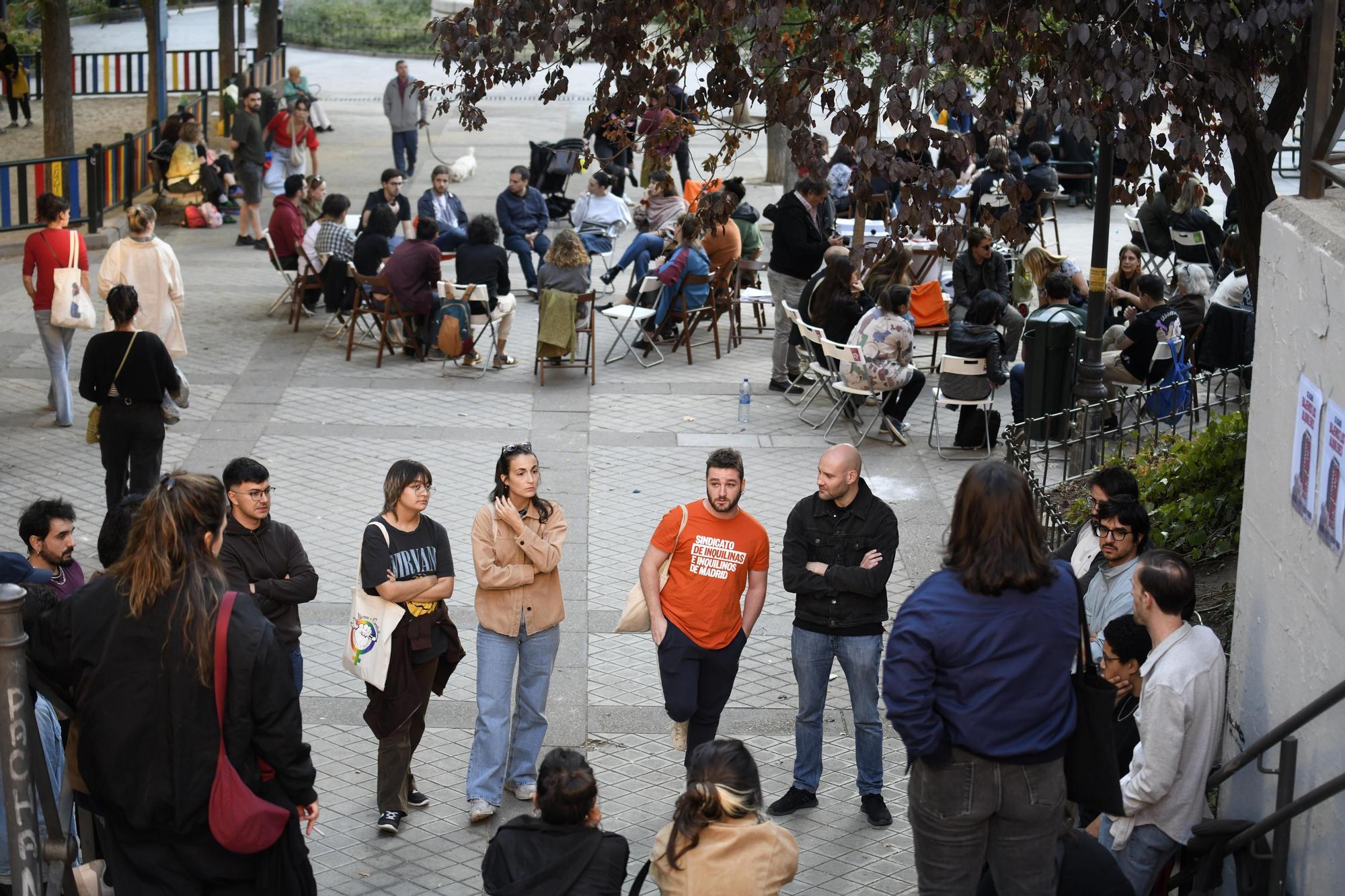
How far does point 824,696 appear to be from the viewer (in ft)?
22.0

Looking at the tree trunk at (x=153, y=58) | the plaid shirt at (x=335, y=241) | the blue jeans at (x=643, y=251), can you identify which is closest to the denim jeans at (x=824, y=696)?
Answer: the blue jeans at (x=643, y=251)

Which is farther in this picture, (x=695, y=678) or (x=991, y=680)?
(x=695, y=678)

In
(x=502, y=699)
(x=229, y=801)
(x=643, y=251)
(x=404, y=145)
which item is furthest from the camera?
(x=404, y=145)

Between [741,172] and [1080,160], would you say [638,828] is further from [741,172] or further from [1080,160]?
[741,172]

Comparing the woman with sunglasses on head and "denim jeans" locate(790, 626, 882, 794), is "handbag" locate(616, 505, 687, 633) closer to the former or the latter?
"denim jeans" locate(790, 626, 882, 794)

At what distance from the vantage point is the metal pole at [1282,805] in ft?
15.6

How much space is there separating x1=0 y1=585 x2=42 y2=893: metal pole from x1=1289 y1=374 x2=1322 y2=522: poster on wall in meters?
3.92

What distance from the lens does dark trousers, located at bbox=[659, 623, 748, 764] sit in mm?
6559

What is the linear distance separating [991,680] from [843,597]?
2103 mm

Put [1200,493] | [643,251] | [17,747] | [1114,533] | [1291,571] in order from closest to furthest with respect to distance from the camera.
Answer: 1. [17,747]
2. [1291,571]
3. [1114,533]
4. [1200,493]
5. [643,251]

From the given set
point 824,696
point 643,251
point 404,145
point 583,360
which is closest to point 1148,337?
point 583,360

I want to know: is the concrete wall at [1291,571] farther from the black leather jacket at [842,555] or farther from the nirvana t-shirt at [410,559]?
the nirvana t-shirt at [410,559]

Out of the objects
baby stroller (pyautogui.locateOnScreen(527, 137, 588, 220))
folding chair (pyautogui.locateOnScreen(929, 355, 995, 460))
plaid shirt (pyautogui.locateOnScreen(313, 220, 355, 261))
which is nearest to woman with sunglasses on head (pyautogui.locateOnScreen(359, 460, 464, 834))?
folding chair (pyautogui.locateOnScreen(929, 355, 995, 460))

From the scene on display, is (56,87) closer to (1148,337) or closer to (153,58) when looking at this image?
(153,58)
